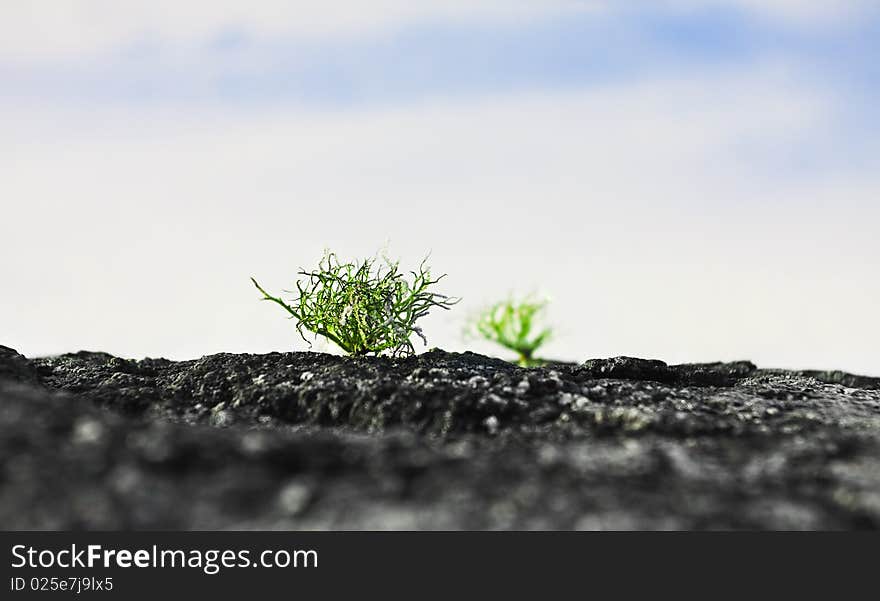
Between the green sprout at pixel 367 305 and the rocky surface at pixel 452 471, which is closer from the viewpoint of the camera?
the rocky surface at pixel 452 471

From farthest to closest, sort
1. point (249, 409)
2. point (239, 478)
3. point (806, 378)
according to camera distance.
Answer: point (806, 378) → point (249, 409) → point (239, 478)

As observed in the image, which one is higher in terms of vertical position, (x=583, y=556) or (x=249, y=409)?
(x=249, y=409)

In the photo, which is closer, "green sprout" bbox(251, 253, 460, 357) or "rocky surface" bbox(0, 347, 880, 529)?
"rocky surface" bbox(0, 347, 880, 529)

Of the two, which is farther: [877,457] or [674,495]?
[877,457]

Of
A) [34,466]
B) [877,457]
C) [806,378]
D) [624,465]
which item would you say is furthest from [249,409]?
[806,378]

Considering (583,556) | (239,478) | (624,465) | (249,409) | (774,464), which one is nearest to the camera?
(583,556)

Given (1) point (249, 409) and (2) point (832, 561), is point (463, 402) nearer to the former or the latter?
(1) point (249, 409)

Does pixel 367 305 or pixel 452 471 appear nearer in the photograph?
pixel 452 471

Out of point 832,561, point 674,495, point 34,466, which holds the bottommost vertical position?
point 832,561

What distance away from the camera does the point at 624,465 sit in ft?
7.95

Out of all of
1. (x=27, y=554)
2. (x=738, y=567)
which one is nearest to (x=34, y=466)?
(x=27, y=554)

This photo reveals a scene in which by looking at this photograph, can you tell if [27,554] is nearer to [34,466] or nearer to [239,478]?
[34,466]

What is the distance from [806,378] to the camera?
6.22 metres

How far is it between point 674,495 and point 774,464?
571 mm
